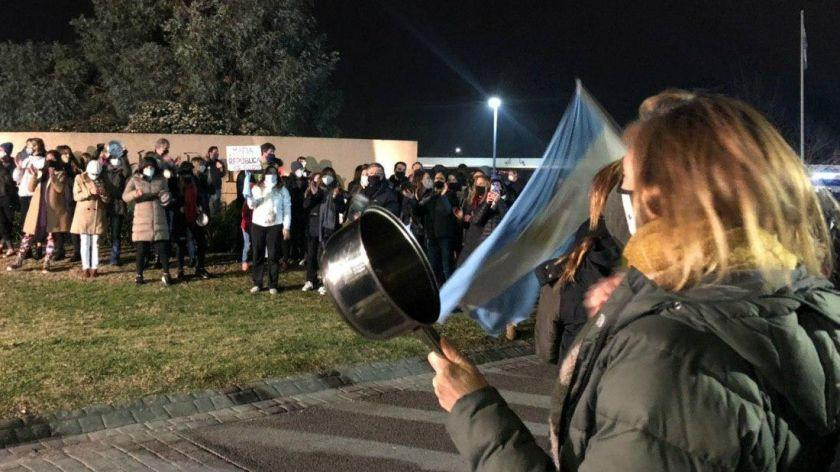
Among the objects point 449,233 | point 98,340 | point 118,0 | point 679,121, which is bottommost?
point 98,340

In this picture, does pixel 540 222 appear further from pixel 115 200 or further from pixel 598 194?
pixel 115 200

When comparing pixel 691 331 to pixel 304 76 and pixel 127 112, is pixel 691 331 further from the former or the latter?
pixel 127 112

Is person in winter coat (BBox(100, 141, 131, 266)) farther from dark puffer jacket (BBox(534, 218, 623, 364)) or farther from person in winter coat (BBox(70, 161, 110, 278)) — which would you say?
dark puffer jacket (BBox(534, 218, 623, 364))

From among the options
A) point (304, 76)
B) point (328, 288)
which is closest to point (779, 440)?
point (328, 288)

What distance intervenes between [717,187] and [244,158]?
44.0 feet

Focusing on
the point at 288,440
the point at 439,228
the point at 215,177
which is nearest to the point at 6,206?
the point at 215,177

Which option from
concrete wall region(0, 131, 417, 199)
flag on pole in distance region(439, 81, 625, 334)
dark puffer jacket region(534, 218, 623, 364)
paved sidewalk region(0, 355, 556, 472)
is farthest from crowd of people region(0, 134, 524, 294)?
dark puffer jacket region(534, 218, 623, 364)

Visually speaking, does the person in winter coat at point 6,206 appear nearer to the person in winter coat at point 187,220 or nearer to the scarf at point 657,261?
the person in winter coat at point 187,220

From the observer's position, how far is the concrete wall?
62.4 ft

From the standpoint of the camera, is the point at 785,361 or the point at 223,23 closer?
the point at 785,361

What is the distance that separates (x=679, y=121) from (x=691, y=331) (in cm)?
45

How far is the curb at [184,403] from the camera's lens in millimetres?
6070

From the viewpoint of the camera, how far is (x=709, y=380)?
1401 mm

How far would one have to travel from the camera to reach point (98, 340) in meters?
8.79
